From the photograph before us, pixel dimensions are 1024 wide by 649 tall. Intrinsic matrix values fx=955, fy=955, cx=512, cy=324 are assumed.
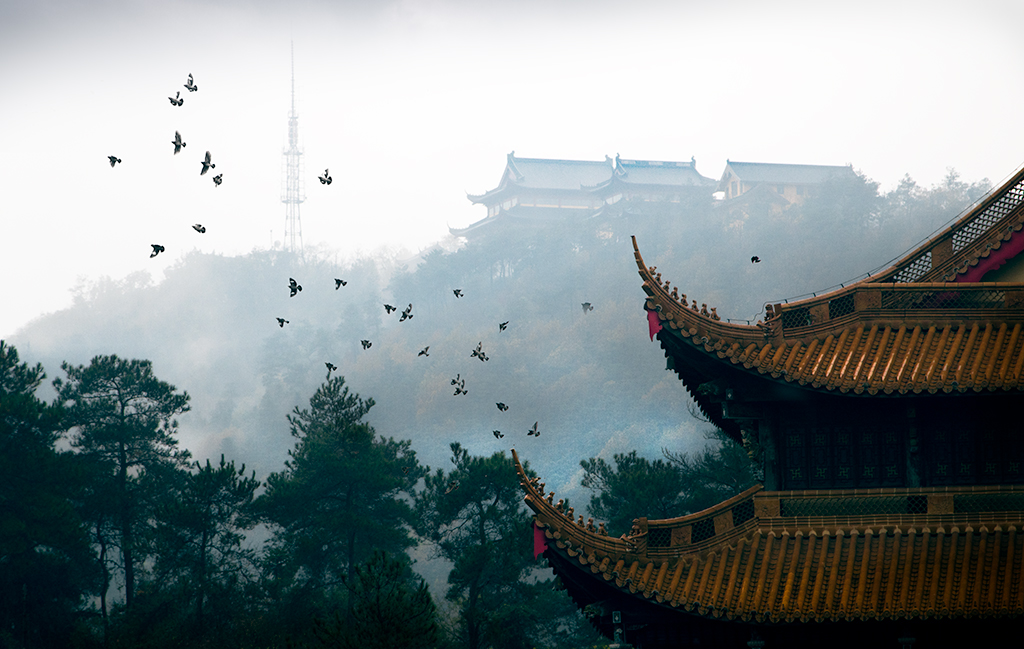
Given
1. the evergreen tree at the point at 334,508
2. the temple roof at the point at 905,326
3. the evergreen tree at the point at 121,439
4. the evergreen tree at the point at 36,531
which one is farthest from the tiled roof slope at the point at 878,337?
the evergreen tree at the point at 121,439

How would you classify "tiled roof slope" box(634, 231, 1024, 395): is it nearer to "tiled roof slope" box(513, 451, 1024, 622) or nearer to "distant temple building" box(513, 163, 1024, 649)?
"distant temple building" box(513, 163, 1024, 649)

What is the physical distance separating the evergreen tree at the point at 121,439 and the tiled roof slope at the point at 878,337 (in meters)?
34.4

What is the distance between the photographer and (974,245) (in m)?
14.2

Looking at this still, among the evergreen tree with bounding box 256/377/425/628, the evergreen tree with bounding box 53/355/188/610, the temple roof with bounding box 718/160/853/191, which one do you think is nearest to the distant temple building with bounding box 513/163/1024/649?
the evergreen tree with bounding box 256/377/425/628

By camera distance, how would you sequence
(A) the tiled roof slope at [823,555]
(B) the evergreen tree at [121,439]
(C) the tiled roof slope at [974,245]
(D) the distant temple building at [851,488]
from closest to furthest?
(A) the tiled roof slope at [823,555] < (D) the distant temple building at [851,488] < (C) the tiled roof slope at [974,245] < (B) the evergreen tree at [121,439]

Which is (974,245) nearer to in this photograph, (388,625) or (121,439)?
(388,625)

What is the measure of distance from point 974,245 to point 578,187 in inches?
3574

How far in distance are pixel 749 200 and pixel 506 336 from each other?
91.1ft

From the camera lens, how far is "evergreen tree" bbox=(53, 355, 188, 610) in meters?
41.8

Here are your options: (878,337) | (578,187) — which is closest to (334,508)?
(878,337)

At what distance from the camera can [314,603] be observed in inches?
1433

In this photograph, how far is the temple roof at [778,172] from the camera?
99438 millimetres

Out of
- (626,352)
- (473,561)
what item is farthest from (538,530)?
(626,352)

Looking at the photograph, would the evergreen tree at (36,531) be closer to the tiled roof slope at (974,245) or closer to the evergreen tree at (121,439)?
the evergreen tree at (121,439)
